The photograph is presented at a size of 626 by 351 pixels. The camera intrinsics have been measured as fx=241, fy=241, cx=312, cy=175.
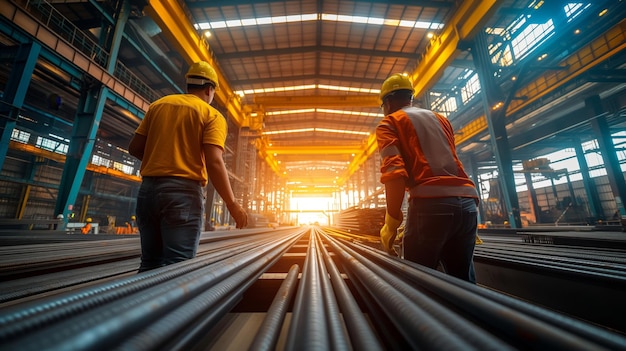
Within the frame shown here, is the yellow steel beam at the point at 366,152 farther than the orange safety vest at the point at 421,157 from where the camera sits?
Yes

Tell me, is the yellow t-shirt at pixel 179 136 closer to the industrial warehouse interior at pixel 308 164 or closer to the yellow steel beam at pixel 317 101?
the industrial warehouse interior at pixel 308 164

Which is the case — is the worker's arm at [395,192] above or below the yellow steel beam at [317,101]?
below

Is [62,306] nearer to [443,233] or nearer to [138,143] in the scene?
[138,143]

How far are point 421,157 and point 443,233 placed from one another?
1.47ft

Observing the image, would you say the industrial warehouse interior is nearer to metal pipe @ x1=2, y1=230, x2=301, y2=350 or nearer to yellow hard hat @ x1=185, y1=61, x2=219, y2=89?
metal pipe @ x1=2, y1=230, x2=301, y2=350

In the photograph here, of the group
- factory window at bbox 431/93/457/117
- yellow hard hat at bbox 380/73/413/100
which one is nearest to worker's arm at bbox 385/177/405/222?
yellow hard hat at bbox 380/73/413/100

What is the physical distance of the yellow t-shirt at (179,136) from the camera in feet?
4.65

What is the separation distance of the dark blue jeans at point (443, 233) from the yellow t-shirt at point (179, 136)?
1.26m

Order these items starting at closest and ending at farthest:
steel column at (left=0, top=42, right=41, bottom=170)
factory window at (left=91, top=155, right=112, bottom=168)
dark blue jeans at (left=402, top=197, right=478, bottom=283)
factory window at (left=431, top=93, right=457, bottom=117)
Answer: dark blue jeans at (left=402, top=197, right=478, bottom=283), steel column at (left=0, top=42, right=41, bottom=170), factory window at (left=91, top=155, right=112, bottom=168), factory window at (left=431, top=93, right=457, bottom=117)

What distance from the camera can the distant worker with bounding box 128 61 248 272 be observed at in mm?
1369

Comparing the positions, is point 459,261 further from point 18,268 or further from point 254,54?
point 254,54

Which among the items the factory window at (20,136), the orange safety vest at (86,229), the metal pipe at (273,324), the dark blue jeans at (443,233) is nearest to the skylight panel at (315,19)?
the orange safety vest at (86,229)

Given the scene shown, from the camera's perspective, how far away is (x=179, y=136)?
148cm

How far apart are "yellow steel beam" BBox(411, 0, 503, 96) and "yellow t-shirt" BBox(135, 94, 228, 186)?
6.28m
